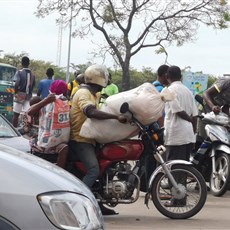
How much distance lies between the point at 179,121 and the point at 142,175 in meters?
1.09

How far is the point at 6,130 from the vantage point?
956 centimetres

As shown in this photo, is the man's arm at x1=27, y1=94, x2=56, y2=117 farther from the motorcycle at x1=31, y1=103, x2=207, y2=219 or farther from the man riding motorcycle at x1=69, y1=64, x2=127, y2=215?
the motorcycle at x1=31, y1=103, x2=207, y2=219

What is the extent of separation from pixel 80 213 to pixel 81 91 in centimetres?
378

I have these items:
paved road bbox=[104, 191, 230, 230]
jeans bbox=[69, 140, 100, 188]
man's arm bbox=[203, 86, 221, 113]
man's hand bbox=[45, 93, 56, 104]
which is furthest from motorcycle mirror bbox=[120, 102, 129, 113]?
man's arm bbox=[203, 86, 221, 113]

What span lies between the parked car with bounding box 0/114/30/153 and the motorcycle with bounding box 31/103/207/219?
173 cm

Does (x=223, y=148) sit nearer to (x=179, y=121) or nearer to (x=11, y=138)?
(x=179, y=121)

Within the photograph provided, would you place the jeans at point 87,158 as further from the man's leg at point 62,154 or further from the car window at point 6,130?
the car window at point 6,130

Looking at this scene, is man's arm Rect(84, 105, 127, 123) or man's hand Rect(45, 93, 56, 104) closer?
man's arm Rect(84, 105, 127, 123)

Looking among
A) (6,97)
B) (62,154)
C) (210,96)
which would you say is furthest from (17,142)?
(6,97)

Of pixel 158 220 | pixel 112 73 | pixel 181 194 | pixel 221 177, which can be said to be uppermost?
pixel 181 194

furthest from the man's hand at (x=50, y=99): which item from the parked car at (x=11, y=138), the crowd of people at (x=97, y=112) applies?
the parked car at (x=11, y=138)

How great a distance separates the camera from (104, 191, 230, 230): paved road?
6984mm

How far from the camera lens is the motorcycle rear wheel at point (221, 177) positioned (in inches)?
360

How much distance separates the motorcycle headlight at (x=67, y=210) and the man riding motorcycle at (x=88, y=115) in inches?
131
